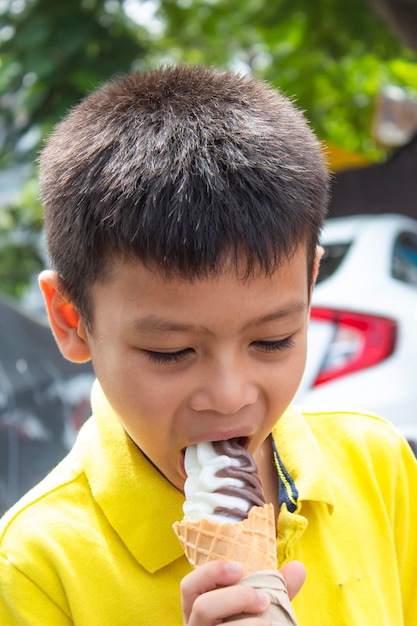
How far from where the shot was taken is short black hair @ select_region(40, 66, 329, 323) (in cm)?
139

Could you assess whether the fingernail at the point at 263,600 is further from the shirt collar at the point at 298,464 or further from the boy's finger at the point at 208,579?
the shirt collar at the point at 298,464

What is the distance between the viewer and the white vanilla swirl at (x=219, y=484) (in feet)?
4.64

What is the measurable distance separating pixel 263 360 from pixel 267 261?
17 cm

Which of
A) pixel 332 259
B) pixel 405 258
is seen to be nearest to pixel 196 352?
pixel 332 259

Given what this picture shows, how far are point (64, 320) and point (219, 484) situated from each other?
0.46 m

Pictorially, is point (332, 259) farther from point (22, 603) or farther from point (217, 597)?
point (217, 597)

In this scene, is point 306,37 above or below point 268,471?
above

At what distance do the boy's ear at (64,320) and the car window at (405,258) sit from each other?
333 centimetres

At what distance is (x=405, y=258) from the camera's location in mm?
5039

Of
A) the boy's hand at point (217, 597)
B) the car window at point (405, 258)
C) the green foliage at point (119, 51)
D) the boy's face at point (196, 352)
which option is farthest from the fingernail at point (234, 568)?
the car window at point (405, 258)

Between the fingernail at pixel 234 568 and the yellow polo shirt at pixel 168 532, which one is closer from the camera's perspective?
the fingernail at pixel 234 568

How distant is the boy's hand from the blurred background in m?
0.99

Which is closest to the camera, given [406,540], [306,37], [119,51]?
[406,540]

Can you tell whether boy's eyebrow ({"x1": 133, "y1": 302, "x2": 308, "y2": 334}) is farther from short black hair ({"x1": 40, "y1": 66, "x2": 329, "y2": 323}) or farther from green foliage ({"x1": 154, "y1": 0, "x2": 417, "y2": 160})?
green foliage ({"x1": 154, "y1": 0, "x2": 417, "y2": 160})
